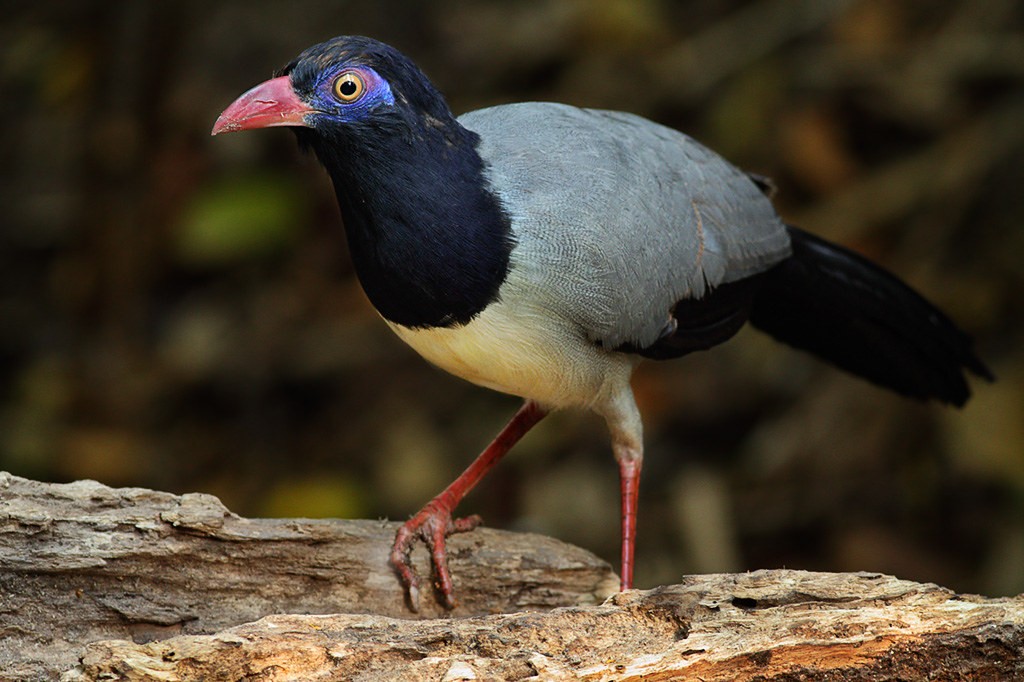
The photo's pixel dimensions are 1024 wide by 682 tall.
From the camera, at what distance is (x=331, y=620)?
11.9ft

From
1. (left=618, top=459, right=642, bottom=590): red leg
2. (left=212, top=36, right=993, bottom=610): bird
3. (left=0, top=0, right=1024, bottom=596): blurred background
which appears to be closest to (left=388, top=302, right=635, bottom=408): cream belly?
(left=212, top=36, right=993, bottom=610): bird

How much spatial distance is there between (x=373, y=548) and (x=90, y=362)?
4011 millimetres

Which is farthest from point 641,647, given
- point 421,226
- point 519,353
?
point 421,226

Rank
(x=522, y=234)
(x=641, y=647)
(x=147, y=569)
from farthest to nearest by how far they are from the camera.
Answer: (x=522, y=234) → (x=147, y=569) → (x=641, y=647)

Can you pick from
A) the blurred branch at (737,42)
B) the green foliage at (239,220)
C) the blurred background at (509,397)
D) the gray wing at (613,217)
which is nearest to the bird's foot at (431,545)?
the gray wing at (613,217)

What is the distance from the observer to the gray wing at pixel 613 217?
414cm

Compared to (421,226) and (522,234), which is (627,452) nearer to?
(522,234)

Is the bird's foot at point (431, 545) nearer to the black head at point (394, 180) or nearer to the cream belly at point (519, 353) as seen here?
the cream belly at point (519, 353)

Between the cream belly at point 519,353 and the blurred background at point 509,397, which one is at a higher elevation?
the blurred background at point 509,397

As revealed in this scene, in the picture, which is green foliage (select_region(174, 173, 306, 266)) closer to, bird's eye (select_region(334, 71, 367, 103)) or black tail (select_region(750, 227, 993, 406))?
black tail (select_region(750, 227, 993, 406))

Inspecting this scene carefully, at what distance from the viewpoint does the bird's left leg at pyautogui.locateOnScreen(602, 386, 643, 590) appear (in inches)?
186

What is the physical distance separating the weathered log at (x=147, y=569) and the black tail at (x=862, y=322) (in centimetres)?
183

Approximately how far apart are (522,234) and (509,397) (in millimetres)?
3900

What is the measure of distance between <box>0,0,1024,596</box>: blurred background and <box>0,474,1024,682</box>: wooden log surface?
3.24 meters
